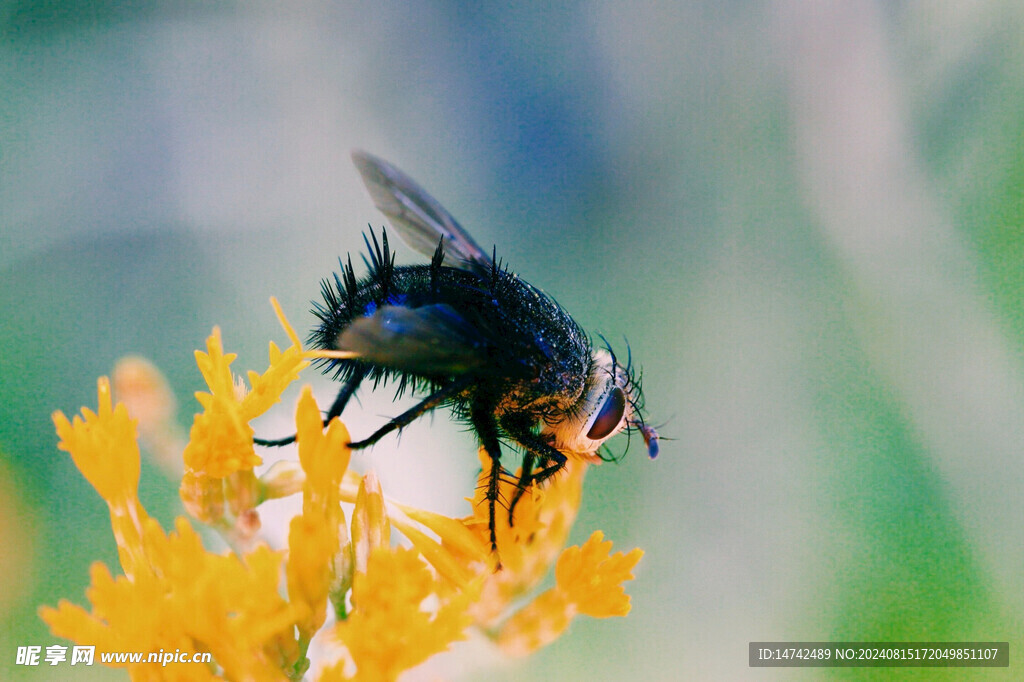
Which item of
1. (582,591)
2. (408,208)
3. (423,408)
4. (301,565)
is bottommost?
(582,591)

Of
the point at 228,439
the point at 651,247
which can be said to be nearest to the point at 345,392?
the point at 228,439

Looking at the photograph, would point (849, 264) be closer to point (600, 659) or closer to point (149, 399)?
point (600, 659)

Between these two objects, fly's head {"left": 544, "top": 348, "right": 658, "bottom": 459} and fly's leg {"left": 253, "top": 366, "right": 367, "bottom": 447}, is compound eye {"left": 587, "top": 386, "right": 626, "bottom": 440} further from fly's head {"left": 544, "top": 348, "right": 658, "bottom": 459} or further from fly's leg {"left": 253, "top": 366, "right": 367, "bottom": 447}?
fly's leg {"left": 253, "top": 366, "right": 367, "bottom": 447}

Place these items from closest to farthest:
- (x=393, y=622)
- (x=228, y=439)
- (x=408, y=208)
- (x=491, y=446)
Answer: (x=393, y=622), (x=228, y=439), (x=491, y=446), (x=408, y=208)

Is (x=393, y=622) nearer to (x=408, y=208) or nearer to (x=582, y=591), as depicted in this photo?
(x=582, y=591)

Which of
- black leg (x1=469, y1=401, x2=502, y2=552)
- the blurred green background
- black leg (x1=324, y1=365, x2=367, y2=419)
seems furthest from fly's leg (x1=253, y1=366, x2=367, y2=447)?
the blurred green background

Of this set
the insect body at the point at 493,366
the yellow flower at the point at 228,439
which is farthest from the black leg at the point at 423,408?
the yellow flower at the point at 228,439
